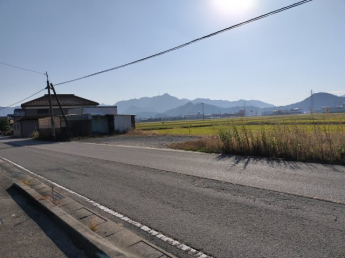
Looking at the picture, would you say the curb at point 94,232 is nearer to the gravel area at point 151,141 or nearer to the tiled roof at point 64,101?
the gravel area at point 151,141

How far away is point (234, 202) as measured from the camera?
4.90 meters

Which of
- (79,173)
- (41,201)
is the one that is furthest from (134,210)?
(79,173)

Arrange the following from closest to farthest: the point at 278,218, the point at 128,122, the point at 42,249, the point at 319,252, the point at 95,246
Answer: the point at 319,252, the point at 95,246, the point at 42,249, the point at 278,218, the point at 128,122

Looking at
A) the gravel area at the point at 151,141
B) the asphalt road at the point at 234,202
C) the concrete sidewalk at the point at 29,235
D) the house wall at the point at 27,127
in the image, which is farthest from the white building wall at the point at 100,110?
the concrete sidewalk at the point at 29,235

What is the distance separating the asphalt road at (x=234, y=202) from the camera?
3318 millimetres

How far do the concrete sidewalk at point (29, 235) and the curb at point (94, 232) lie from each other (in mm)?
114

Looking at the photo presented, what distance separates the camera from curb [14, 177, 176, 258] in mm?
3129

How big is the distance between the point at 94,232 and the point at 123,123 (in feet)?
104

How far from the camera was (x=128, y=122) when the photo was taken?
35594 millimetres

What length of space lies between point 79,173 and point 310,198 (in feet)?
22.0

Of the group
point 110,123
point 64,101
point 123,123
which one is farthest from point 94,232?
point 64,101

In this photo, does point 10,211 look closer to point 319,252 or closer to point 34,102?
point 319,252

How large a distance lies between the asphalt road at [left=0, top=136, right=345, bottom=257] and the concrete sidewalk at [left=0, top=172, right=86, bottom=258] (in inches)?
45.8

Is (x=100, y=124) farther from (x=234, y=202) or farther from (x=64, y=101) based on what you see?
(x=234, y=202)
